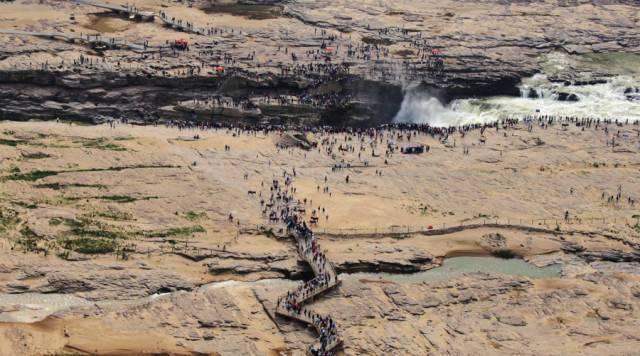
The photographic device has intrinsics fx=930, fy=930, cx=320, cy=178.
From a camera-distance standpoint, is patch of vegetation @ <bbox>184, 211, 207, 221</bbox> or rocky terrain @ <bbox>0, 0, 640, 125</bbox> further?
rocky terrain @ <bbox>0, 0, 640, 125</bbox>

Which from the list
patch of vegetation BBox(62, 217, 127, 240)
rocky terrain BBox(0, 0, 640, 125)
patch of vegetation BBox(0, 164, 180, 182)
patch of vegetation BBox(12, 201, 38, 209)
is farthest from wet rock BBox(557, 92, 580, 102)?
patch of vegetation BBox(12, 201, 38, 209)

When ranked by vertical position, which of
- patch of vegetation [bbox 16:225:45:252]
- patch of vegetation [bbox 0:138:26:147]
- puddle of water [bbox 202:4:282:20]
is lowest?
patch of vegetation [bbox 16:225:45:252]

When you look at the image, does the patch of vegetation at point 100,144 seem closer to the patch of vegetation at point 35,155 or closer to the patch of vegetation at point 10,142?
the patch of vegetation at point 35,155

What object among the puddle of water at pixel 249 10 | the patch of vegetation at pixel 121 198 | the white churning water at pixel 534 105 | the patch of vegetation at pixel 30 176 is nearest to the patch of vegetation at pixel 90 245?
the patch of vegetation at pixel 121 198

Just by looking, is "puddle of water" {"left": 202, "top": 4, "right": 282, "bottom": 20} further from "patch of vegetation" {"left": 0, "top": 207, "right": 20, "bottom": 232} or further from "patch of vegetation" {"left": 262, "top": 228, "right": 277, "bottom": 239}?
"patch of vegetation" {"left": 0, "top": 207, "right": 20, "bottom": 232}


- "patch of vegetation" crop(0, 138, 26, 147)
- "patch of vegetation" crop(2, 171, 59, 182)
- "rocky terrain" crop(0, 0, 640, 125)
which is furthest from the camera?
"rocky terrain" crop(0, 0, 640, 125)

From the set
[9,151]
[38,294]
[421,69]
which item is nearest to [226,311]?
[38,294]

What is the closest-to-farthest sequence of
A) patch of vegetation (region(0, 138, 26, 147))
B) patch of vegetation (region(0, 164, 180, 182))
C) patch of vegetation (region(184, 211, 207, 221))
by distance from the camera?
patch of vegetation (region(184, 211, 207, 221))
patch of vegetation (region(0, 164, 180, 182))
patch of vegetation (region(0, 138, 26, 147))
